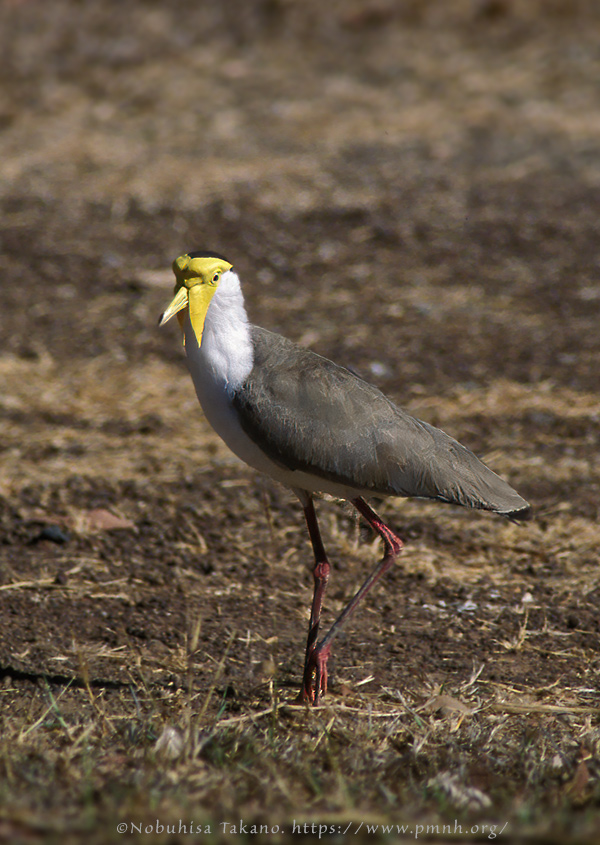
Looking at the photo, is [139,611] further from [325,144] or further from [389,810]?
[325,144]

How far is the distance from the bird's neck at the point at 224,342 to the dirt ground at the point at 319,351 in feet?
3.41

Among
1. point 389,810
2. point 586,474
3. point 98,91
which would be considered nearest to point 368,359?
point 586,474

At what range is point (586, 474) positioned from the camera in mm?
5555

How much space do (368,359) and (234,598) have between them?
108 inches

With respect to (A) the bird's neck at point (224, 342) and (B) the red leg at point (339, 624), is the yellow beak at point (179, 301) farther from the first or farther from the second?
(B) the red leg at point (339, 624)

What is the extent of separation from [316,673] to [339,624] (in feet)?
0.63

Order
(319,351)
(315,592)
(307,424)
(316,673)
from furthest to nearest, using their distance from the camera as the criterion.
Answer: (319,351) < (315,592) < (316,673) < (307,424)

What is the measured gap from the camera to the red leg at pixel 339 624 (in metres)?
3.66

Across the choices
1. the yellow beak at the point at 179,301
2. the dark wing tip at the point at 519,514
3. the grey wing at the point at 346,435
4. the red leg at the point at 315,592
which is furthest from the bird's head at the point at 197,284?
the dark wing tip at the point at 519,514

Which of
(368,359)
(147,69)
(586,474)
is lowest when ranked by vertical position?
(586,474)

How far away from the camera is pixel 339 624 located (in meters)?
3.68

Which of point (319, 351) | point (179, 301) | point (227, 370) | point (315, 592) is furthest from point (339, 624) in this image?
point (319, 351)

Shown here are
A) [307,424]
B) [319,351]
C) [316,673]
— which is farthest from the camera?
[319,351]

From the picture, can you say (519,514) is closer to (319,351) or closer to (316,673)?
(316,673)
